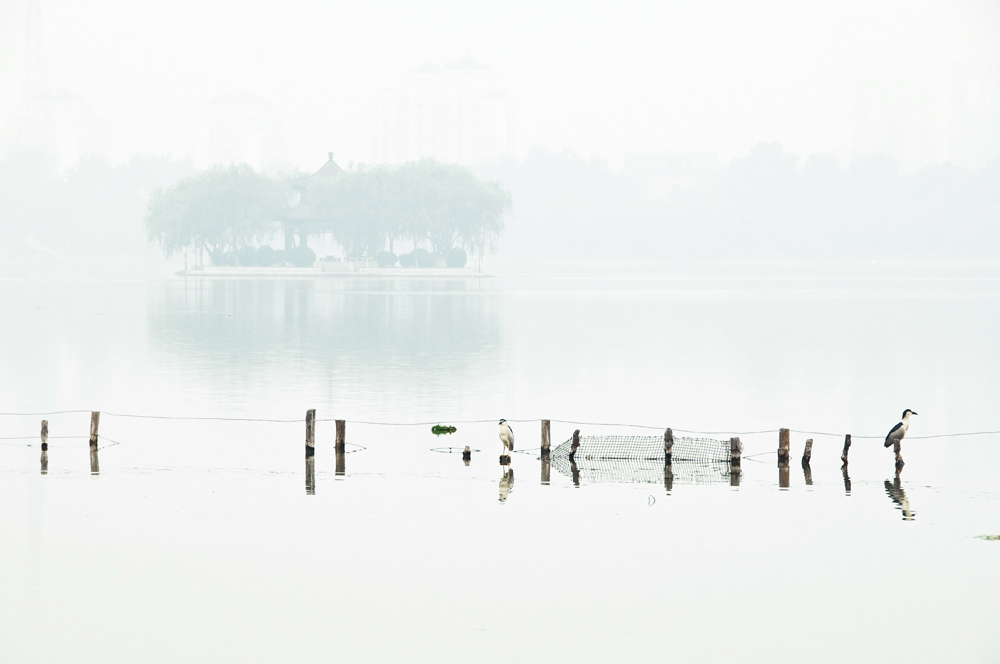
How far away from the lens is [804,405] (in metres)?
34.1

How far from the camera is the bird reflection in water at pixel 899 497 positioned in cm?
2005

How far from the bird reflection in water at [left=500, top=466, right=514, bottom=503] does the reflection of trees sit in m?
12.5

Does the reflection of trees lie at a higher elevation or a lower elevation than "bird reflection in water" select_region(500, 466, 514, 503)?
higher

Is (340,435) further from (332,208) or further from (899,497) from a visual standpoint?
(332,208)

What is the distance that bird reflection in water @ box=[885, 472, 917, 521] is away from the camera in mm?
20047

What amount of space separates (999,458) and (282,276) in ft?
295

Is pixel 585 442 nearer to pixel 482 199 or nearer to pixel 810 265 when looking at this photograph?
pixel 482 199

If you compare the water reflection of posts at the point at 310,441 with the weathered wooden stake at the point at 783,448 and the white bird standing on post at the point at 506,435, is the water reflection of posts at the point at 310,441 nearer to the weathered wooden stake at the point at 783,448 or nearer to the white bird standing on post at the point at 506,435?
the white bird standing on post at the point at 506,435

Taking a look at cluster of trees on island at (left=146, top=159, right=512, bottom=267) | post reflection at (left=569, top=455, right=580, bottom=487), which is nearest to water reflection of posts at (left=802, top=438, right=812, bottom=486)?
post reflection at (left=569, top=455, right=580, bottom=487)

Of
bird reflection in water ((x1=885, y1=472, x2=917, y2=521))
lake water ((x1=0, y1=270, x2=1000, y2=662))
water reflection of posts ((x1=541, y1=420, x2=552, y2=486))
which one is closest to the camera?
lake water ((x1=0, y1=270, x2=1000, y2=662))

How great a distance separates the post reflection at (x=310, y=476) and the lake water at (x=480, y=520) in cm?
17

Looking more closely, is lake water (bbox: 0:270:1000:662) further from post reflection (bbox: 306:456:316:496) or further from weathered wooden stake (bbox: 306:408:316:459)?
weathered wooden stake (bbox: 306:408:316:459)

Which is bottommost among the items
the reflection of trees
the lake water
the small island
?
the lake water

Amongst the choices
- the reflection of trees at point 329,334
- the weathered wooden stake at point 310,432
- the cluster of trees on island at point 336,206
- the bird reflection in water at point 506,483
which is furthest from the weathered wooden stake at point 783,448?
the cluster of trees on island at point 336,206
